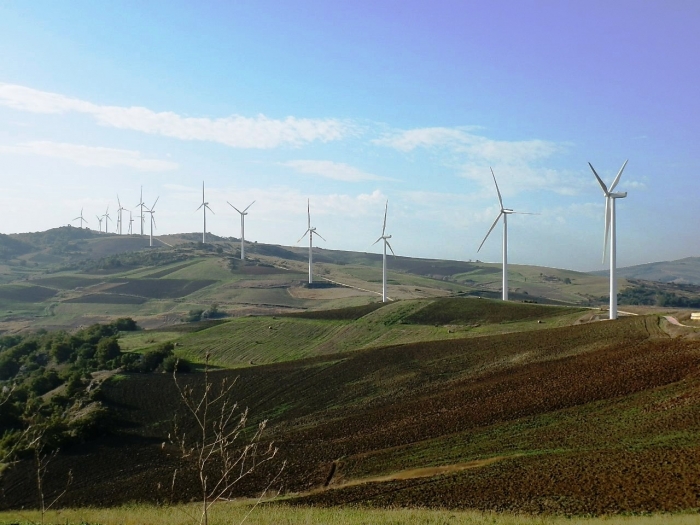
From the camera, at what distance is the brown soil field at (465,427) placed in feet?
86.2

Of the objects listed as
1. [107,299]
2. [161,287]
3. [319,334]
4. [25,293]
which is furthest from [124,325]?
[25,293]

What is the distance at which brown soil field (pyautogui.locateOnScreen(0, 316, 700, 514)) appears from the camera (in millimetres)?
26266

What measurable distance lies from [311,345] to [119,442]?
Answer: 3823 cm

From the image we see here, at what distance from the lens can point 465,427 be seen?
39.2m

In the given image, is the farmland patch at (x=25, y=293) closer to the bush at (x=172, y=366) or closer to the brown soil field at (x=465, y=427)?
the bush at (x=172, y=366)

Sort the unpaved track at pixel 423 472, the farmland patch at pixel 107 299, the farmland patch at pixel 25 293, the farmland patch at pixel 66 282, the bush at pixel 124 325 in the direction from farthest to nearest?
the farmland patch at pixel 66 282 < the farmland patch at pixel 25 293 < the farmland patch at pixel 107 299 < the bush at pixel 124 325 < the unpaved track at pixel 423 472

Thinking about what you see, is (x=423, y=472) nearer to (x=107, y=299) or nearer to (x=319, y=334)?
(x=319, y=334)

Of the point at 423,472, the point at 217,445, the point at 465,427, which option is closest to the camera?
the point at 423,472

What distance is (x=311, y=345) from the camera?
82750mm

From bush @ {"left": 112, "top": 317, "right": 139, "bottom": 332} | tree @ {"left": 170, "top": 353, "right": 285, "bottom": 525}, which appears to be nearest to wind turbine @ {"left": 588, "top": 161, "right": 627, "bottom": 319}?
tree @ {"left": 170, "top": 353, "right": 285, "bottom": 525}

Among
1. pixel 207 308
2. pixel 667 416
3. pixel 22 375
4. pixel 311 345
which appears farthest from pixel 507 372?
pixel 207 308

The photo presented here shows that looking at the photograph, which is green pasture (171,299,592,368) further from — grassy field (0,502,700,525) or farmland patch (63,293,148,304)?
farmland patch (63,293,148,304)

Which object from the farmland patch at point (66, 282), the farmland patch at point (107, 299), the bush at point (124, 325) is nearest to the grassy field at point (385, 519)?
Result: the bush at point (124, 325)

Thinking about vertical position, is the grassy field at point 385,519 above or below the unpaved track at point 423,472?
above
